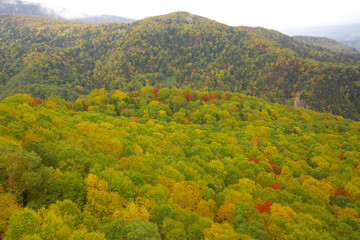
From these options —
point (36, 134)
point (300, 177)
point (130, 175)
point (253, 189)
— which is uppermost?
point (36, 134)

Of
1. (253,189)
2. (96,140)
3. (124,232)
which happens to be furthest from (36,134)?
(253,189)

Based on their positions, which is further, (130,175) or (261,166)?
(261,166)

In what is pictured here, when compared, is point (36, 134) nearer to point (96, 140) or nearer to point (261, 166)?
point (96, 140)

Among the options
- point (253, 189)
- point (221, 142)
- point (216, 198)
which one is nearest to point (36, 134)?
point (216, 198)

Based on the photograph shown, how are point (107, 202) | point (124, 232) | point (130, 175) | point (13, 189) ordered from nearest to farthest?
point (124, 232) < point (13, 189) < point (107, 202) < point (130, 175)

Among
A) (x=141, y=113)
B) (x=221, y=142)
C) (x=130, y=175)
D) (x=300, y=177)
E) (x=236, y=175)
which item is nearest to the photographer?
(x=130, y=175)

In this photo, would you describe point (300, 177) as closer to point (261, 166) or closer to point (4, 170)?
point (261, 166)

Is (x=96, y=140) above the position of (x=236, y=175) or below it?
above
